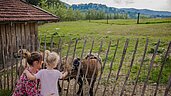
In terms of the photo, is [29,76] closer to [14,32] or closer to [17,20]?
[17,20]

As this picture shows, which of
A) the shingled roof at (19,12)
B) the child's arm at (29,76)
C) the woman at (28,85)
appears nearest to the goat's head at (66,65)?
the woman at (28,85)

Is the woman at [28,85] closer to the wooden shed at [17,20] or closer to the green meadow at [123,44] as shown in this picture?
the green meadow at [123,44]

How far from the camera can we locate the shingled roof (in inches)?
429

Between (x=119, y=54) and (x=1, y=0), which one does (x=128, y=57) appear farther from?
(x=1, y=0)

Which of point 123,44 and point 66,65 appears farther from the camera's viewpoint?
point 123,44

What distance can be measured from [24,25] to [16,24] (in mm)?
722

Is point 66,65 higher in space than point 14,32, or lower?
lower

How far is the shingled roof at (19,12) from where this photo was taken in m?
10.9

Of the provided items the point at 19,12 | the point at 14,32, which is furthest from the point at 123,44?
the point at 14,32

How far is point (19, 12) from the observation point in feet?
40.4

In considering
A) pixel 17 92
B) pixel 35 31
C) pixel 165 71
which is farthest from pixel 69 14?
pixel 17 92

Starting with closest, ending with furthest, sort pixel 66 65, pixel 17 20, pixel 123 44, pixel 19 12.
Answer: pixel 66 65, pixel 17 20, pixel 19 12, pixel 123 44

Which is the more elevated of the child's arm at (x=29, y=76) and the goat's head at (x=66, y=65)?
the child's arm at (x=29, y=76)

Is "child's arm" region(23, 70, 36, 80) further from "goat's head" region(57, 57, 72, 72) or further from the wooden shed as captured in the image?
the wooden shed
